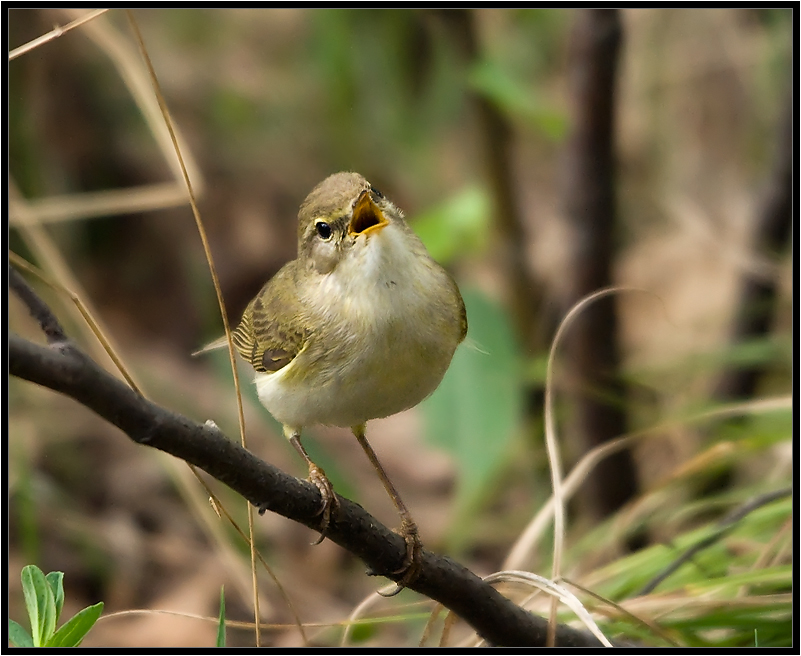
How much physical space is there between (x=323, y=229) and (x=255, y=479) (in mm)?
915

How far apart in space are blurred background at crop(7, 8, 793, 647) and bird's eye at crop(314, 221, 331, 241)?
44 centimetres

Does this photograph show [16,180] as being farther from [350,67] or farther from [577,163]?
[577,163]

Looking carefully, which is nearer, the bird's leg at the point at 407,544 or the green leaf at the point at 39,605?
the green leaf at the point at 39,605

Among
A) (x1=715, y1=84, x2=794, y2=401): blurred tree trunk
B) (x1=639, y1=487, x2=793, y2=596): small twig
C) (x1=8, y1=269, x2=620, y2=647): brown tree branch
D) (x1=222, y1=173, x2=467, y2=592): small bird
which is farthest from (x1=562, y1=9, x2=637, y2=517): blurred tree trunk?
(x1=8, y1=269, x2=620, y2=647): brown tree branch

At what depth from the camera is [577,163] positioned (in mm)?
3764

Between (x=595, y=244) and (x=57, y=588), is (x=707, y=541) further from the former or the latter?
(x=57, y=588)

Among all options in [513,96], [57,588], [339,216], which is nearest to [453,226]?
[513,96]

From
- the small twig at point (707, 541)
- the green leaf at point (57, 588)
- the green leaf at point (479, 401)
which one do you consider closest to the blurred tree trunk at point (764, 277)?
the green leaf at point (479, 401)

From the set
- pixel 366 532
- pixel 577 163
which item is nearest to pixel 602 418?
pixel 577 163

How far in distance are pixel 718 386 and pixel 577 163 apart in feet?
4.90

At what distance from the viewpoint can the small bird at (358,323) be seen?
208cm

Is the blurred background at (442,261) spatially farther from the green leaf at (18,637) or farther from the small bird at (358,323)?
the green leaf at (18,637)

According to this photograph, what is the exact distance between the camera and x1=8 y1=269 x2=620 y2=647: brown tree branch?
1226 millimetres

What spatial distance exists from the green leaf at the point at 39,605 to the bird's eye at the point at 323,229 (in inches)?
40.0
